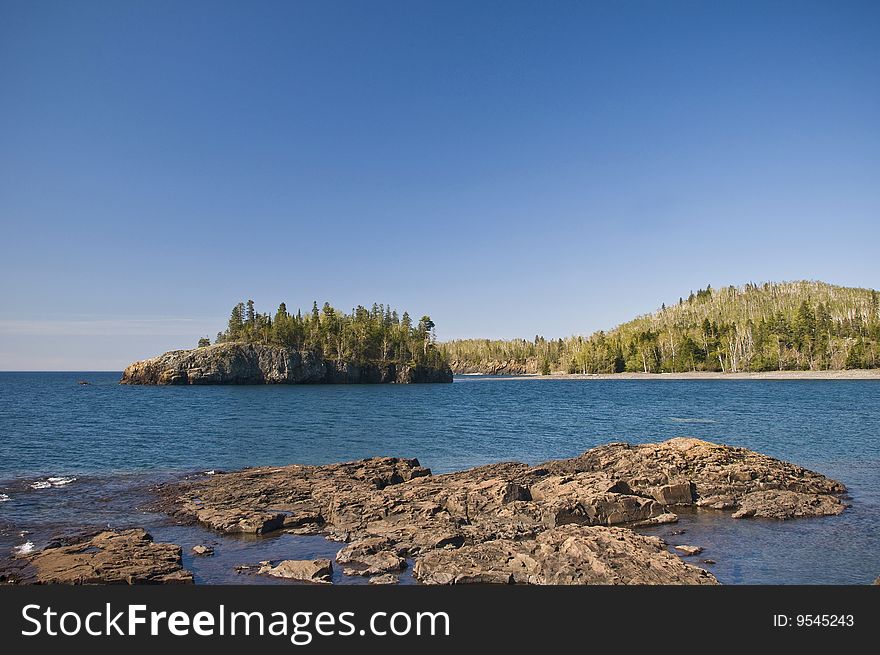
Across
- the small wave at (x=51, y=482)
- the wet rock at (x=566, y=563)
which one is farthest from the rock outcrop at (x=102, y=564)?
the small wave at (x=51, y=482)

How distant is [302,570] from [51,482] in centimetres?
2302

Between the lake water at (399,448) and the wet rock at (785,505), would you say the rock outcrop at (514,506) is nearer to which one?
the wet rock at (785,505)

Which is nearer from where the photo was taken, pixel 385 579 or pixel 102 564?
pixel 385 579

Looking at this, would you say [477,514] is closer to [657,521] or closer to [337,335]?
[657,521]

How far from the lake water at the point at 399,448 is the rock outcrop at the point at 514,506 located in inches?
55.0

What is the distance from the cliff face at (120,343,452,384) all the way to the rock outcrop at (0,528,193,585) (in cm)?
14482

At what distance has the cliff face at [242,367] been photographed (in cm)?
15762

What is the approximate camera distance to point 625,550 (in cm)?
1619

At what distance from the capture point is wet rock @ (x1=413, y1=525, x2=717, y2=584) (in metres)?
14.9

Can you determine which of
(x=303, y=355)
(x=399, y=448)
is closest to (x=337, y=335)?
(x=303, y=355)

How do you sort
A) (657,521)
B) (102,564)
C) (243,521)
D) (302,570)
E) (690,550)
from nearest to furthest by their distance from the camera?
(302,570) → (102,564) → (690,550) → (243,521) → (657,521)

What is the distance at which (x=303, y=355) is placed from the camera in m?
162

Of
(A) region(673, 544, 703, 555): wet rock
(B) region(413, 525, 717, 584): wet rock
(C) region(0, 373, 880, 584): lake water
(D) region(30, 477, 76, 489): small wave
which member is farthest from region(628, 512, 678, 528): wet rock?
(D) region(30, 477, 76, 489): small wave

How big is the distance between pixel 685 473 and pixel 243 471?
2459 cm
